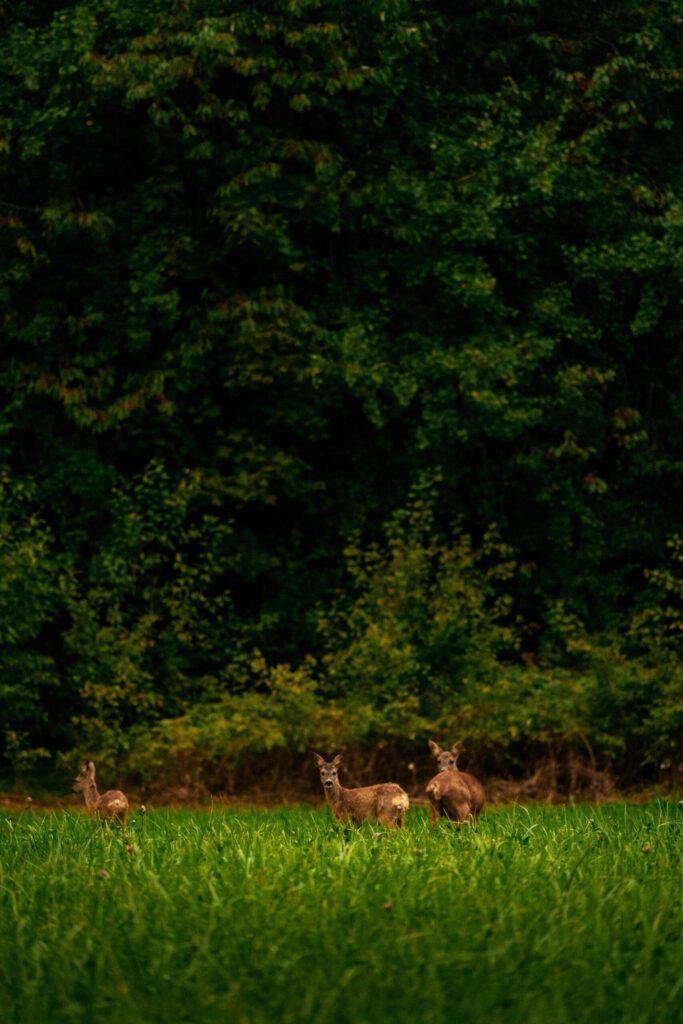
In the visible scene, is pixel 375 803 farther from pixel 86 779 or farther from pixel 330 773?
pixel 86 779

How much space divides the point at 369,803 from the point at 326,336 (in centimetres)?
1061

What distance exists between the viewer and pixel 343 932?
640cm

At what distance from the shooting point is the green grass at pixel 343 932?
223 inches

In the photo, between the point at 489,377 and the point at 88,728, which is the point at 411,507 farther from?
the point at 88,728

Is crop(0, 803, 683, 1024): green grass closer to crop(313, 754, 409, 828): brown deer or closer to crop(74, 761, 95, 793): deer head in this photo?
crop(313, 754, 409, 828): brown deer

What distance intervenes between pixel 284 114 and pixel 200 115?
5.39 feet

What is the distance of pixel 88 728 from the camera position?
18.9 metres

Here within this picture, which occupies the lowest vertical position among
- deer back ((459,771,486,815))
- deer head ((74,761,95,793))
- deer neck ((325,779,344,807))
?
deer head ((74,761,95,793))

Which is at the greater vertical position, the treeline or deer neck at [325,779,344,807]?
the treeline

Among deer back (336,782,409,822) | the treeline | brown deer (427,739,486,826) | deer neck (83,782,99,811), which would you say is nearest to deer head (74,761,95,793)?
deer neck (83,782,99,811)

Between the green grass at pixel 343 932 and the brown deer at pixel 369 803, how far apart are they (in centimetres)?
153

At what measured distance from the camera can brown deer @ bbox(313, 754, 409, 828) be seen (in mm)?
10617

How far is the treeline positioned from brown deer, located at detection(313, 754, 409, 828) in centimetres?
747

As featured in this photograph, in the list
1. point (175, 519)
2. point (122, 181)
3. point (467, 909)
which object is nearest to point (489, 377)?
point (175, 519)
